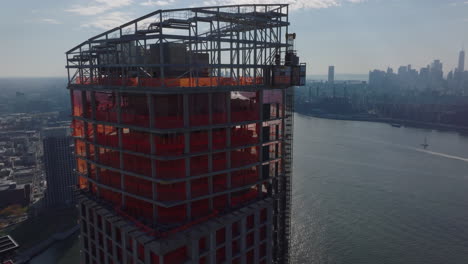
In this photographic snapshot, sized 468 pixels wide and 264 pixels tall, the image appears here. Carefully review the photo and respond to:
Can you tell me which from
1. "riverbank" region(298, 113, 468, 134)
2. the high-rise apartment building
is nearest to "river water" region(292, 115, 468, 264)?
"riverbank" region(298, 113, 468, 134)

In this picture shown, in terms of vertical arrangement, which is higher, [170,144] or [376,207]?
[170,144]

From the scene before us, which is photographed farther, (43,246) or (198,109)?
(43,246)

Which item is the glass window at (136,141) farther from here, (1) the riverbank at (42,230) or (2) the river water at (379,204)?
(1) the riverbank at (42,230)

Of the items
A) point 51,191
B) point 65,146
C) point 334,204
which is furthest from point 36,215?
point 334,204

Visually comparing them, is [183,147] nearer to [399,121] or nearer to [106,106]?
[106,106]

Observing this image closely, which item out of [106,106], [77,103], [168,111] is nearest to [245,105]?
[168,111]

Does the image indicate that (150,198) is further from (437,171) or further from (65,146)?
(437,171)
